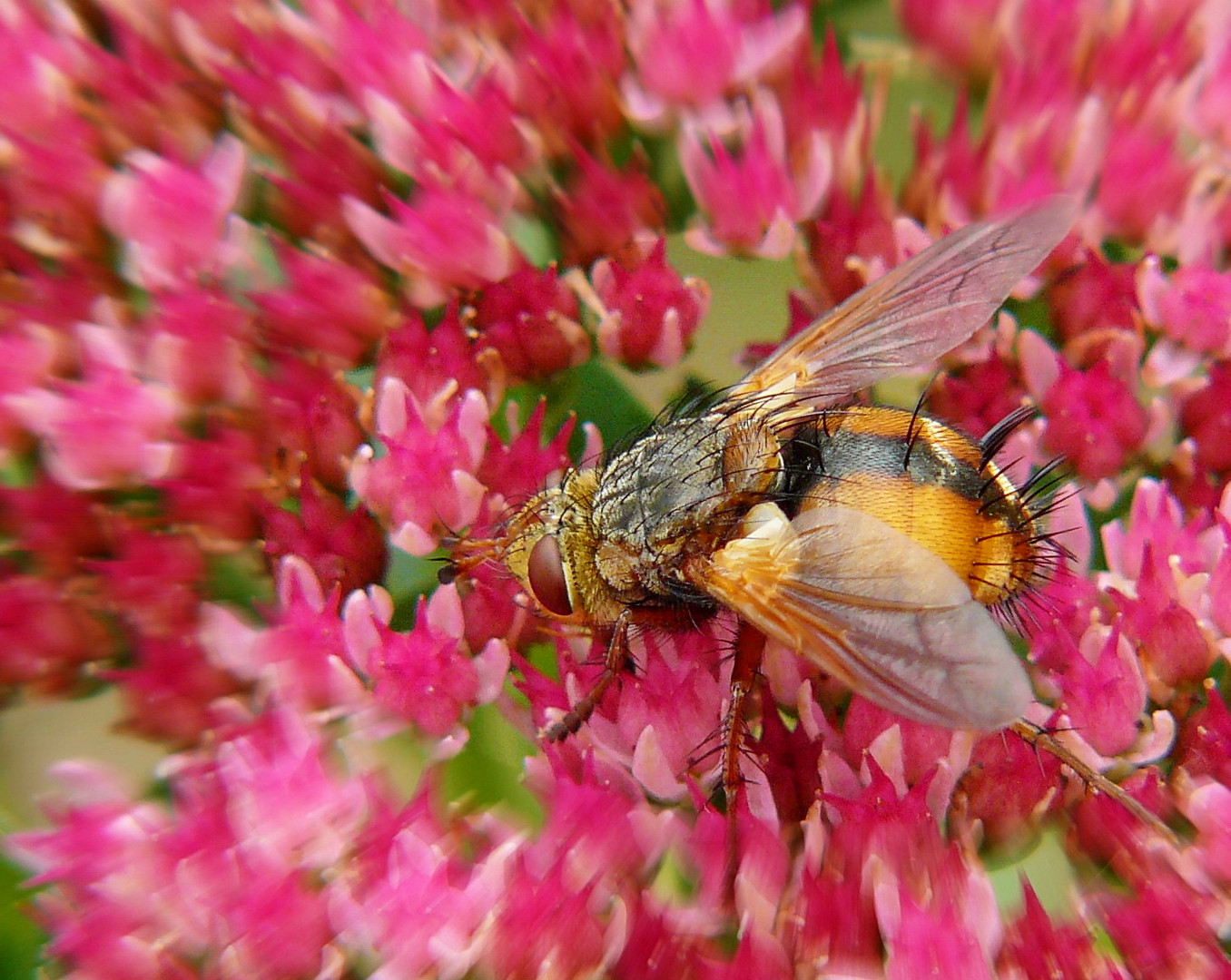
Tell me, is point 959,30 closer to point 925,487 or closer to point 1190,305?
point 1190,305

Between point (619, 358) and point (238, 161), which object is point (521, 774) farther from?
point (238, 161)

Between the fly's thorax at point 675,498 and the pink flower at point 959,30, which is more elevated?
the pink flower at point 959,30

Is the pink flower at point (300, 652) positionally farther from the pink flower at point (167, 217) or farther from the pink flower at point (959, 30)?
the pink flower at point (959, 30)

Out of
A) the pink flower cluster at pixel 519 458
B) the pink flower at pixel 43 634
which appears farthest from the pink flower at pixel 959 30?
the pink flower at pixel 43 634

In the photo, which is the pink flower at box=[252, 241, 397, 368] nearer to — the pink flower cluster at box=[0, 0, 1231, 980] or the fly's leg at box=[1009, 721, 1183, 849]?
the pink flower cluster at box=[0, 0, 1231, 980]

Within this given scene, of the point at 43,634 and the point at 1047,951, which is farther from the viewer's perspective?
the point at 43,634

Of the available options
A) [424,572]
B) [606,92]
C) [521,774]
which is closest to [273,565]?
[424,572]

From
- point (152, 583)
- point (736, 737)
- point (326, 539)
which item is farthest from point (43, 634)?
point (736, 737)
